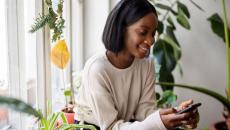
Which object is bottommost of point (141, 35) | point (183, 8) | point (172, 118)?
point (172, 118)

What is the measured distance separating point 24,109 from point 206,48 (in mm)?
1831

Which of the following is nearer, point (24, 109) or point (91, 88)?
point (24, 109)

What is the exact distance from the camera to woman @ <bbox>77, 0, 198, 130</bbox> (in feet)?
3.50

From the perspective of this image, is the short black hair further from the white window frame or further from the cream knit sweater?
the white window frame

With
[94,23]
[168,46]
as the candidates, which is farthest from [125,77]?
[94,23]

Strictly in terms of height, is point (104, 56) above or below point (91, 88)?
above

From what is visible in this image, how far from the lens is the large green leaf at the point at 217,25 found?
1.90 meters

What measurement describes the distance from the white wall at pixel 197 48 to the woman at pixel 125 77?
849mm

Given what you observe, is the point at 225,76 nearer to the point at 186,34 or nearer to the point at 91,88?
the point at 186,34

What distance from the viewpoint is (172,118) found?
96 centimetres

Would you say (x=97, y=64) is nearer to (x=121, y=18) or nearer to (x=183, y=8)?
(x=121, y=18)

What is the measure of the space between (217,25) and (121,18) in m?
1.01

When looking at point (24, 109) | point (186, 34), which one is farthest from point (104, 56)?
point (186, 34)

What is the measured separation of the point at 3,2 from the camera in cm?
115
